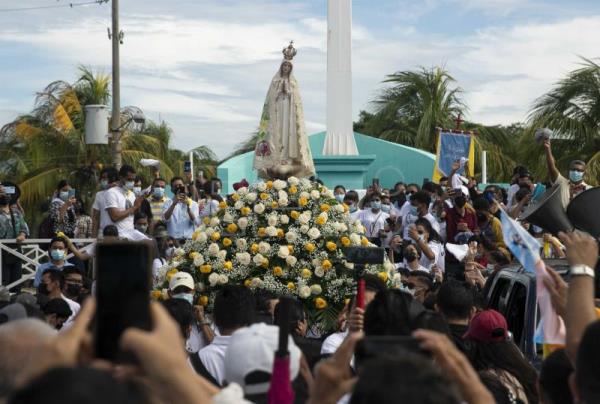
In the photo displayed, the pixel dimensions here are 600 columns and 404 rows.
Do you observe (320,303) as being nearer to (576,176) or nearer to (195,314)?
(195,314)

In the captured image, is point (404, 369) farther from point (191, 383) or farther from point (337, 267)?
point (337, 267)

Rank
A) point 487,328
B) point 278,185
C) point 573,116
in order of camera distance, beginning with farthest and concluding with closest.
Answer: point 573,116 → point 278,185 → point 487,328

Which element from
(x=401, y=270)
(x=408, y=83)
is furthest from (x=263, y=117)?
(x=408, y=83)

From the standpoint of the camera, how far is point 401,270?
464 inches

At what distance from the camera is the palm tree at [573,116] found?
91.1 ft

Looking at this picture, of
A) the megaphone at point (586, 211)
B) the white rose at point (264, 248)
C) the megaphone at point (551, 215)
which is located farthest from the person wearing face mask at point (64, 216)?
the megaphone at point (551, 215)

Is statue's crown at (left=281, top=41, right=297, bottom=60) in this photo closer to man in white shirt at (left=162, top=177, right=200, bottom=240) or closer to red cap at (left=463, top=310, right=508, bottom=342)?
man in white shirt at (left=162, top=177, right=200, bottom=240)

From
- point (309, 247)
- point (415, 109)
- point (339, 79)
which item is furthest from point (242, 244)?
point (415, 109)

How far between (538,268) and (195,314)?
15.2ft

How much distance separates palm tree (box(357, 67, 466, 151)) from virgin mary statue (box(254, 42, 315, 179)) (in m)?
22.8

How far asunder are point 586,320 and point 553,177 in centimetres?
699

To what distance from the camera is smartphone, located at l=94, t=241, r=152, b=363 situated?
2.43 meters

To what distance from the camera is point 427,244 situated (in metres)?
13.0

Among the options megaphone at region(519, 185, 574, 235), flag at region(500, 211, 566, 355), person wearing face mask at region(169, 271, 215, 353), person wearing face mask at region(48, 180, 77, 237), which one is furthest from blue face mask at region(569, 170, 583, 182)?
flag at region(500, 211, 566, 355)
